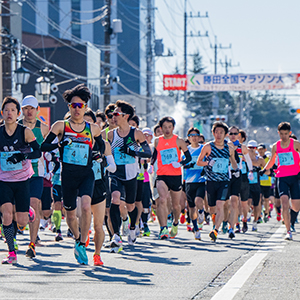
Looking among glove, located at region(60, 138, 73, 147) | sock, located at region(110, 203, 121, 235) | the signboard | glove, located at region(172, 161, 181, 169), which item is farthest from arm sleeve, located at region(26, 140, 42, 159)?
the signboard

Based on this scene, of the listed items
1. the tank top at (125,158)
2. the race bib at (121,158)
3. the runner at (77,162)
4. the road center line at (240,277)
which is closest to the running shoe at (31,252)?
the runner at (77,162)

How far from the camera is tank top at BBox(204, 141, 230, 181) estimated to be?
12617 mm

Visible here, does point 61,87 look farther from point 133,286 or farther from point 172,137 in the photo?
point 133,286

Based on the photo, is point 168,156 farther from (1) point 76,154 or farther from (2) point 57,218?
(1) point 76,154

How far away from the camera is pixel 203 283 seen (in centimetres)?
717

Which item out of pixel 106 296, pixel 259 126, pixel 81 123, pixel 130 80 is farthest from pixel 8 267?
pixel 259 126

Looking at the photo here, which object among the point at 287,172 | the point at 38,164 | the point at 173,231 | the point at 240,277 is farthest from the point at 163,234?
the point at 240,277

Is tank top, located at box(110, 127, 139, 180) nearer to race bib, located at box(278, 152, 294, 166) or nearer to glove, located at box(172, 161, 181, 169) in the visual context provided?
glove, located at box(172, 161, 181, 169)

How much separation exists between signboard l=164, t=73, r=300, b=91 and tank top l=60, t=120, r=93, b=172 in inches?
1570

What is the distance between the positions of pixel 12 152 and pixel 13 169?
0.19 meters

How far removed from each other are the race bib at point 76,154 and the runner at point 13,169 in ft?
1.45

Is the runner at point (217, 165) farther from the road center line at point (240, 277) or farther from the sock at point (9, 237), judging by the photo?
the sock at point (9, 237)

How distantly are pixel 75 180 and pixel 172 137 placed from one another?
15.9 feet

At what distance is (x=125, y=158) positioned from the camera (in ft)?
35.9
